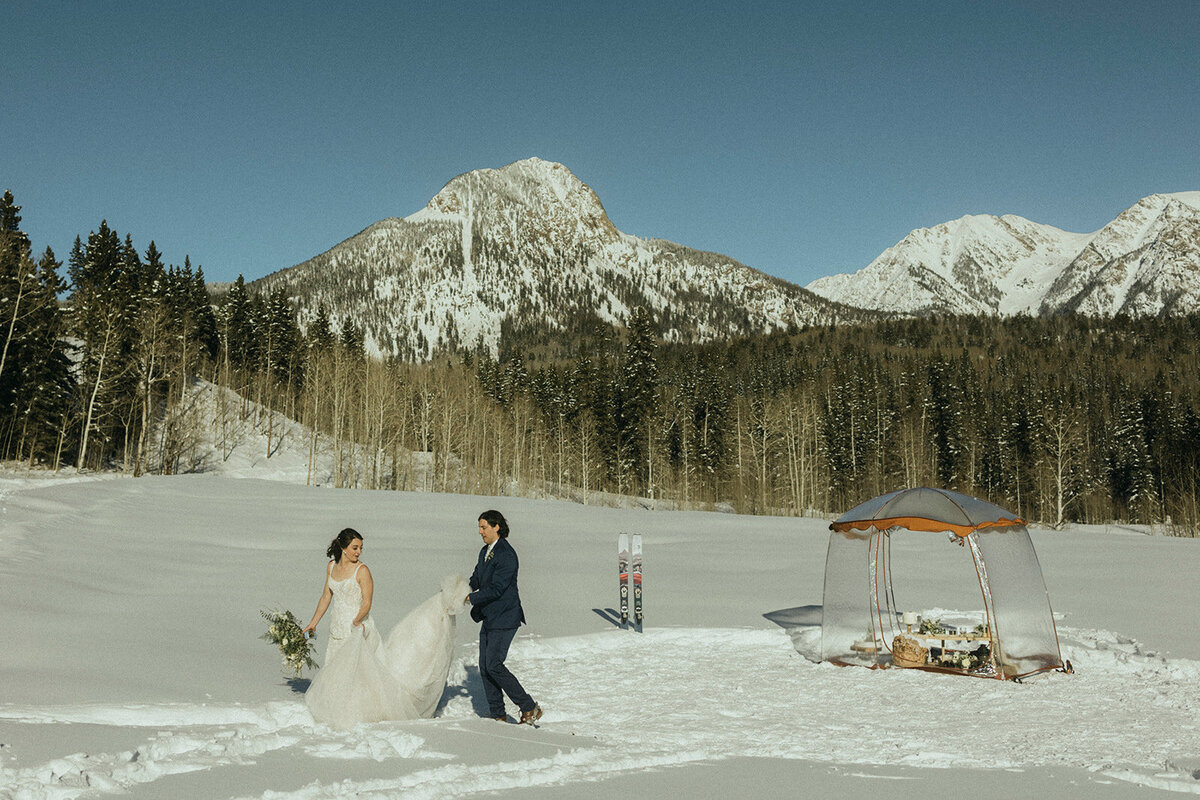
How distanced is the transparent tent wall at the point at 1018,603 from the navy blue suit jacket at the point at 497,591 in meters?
8.25

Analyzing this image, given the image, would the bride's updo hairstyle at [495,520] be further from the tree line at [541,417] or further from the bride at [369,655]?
the tree line at [541,417]

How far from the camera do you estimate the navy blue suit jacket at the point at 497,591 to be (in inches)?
329

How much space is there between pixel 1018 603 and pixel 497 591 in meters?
9.20

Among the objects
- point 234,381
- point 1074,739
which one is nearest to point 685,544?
point 1074,739

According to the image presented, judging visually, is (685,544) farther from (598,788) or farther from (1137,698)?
(598,788)

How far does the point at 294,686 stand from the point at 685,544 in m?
21.1

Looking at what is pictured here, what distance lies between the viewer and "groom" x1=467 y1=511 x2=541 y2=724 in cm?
840

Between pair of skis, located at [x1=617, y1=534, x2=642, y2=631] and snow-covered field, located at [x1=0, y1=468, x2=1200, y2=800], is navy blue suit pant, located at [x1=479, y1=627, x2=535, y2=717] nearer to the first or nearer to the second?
snow-covered field, located at [x1=0, y1=468, x2=1200, y2=800]

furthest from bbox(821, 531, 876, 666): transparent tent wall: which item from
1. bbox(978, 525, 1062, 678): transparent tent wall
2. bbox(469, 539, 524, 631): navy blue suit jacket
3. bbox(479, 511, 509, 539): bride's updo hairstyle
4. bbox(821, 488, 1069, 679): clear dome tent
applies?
bbox(479, 511, 509, 539): bride's updo hairstyle

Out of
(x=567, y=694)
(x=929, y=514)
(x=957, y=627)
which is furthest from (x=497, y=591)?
(x=957, y=627)

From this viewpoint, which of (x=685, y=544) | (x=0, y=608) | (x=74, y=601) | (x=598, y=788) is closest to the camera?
(x=598, y=788)

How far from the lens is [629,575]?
53.8ft

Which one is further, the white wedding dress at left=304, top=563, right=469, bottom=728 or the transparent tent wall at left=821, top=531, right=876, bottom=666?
the transparent tent wall at left=821, top=531, right=876, bottom=666

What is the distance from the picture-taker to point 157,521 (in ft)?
78.9
